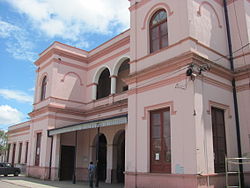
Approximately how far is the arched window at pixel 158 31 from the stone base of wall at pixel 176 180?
5661 millimetres

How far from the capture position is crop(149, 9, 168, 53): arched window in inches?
494

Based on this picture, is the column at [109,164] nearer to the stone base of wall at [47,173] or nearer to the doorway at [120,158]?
the doorway at [120,158]

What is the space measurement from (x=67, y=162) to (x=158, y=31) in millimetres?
11707

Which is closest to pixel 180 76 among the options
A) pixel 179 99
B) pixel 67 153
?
pixel 179 99

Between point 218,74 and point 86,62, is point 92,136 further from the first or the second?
point 218,74

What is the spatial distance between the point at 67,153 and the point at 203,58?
12.5m

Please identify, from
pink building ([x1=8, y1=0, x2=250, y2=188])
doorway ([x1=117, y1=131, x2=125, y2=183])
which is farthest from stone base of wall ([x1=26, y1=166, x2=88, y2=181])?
pink building ([x1=8, y1=0, x2=250, y2=188])

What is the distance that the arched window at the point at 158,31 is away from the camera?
494 inches

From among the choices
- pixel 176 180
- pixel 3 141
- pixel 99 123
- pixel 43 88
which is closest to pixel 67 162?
pixel 43 88

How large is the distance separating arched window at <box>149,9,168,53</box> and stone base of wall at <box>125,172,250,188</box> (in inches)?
223

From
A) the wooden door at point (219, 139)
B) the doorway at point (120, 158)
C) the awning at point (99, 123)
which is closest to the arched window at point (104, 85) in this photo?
the doorway at point (120, 158)

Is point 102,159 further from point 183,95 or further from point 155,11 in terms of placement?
point 155,11

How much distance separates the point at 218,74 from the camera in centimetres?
1194

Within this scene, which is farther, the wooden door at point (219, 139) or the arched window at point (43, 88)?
the arched window at point (43, 88)
